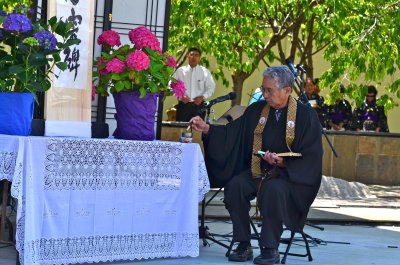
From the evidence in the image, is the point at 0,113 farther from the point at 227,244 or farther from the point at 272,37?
the point at 272,37

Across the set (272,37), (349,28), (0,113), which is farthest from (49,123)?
(272,37)

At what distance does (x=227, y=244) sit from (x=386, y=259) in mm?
1388

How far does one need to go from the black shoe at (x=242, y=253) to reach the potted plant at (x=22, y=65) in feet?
6.26

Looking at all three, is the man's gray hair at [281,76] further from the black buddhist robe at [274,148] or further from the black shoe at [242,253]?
the black shoe at [242,253]

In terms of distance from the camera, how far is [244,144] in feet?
28.1

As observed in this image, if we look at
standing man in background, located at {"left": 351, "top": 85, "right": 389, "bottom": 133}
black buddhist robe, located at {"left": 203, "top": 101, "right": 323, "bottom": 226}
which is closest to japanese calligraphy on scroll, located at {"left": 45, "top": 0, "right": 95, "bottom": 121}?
black buddhist robe, located at {"left": 203, "top": 101, "right": 323, "bottom": 226}

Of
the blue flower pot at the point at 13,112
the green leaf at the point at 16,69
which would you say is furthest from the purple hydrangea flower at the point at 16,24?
the blue flower pot at the point at 13,112

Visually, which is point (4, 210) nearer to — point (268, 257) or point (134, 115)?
point (134, 115)

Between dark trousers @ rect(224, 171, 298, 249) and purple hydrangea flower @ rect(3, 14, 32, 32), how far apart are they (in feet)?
6.76

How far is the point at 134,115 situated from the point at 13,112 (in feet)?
3.36

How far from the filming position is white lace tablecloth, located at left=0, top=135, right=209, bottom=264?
7203 mm

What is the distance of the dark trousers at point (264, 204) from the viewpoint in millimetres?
8000

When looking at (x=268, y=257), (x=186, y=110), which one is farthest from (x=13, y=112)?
(x=186, y=110)

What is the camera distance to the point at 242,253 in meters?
8.21
